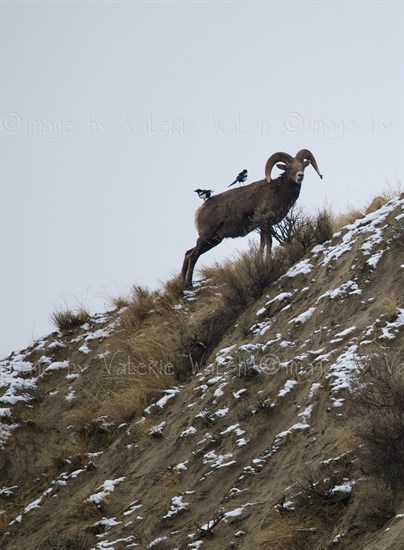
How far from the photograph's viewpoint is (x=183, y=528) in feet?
31.6

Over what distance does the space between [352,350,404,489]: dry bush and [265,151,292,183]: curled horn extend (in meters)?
7.18

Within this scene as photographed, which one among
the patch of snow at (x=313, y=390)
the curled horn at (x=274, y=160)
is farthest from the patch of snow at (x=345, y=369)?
the curled horn at (x=274, y=160)

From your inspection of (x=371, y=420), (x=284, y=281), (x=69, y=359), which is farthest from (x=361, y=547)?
(x=69, y=359)

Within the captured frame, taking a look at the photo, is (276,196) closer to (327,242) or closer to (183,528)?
(327,242)

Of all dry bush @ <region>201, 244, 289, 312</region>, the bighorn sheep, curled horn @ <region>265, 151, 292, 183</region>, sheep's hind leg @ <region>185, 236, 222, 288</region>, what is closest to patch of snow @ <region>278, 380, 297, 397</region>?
dry bush @ <region>201, 244, 289, 312</region>

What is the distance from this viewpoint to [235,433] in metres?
10.5

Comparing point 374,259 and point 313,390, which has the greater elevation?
point 374,259

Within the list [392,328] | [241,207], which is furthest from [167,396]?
[241,207]

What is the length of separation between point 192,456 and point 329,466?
2.26m

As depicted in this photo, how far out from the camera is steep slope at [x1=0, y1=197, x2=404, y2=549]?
29.1 ft

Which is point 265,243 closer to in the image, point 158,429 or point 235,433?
point 158,429

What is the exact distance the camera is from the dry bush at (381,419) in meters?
8.13

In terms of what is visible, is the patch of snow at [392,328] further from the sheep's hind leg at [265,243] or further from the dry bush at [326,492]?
the sheep's hind leg at [265,243]

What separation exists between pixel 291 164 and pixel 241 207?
120 cm
